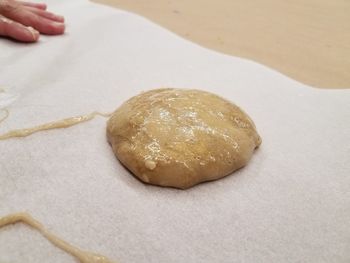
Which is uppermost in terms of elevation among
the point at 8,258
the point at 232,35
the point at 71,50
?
the point at 232,35

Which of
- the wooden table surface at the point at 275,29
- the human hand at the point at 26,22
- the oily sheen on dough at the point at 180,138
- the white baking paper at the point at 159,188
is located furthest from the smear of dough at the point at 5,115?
the wooden table surface at the point at 275,29

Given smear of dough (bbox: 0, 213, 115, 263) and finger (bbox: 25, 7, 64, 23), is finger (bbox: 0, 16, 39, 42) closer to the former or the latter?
finger (bbox: 25, 7, 64, 23)

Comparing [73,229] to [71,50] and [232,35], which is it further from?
[232,35]

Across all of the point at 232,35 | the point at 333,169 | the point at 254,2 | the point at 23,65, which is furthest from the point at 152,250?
the point at 254,2

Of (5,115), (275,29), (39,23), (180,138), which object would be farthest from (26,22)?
(275,29)

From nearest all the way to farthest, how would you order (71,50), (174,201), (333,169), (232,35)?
(174,201) → (333,169) → (71,50) → (232,35)

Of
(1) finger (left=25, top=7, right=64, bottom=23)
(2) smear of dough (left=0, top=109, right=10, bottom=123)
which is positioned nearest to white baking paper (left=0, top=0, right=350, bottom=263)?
(2) smear of dough (left=0, top=109, right=10, bottom=123)
